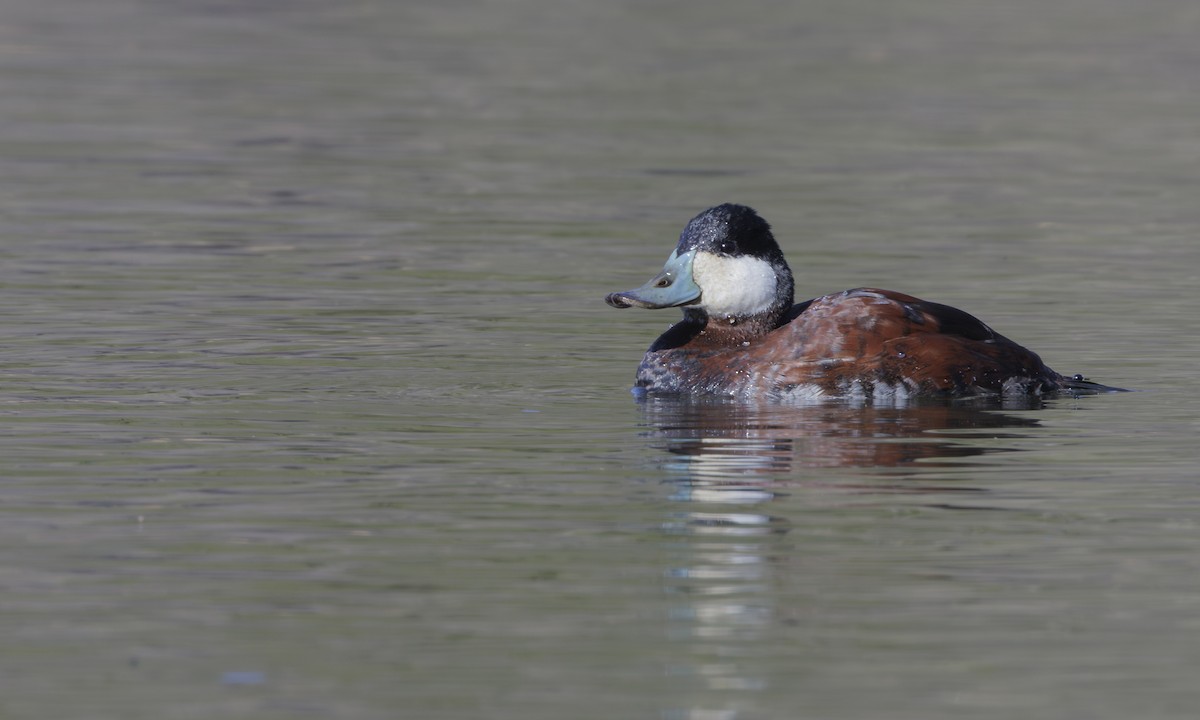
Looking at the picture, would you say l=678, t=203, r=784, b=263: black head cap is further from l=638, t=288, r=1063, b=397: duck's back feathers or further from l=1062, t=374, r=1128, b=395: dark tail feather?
l=1062, t=374, r=1128, b=395: dark tail feather

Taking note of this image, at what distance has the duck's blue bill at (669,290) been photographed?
10.9 metres

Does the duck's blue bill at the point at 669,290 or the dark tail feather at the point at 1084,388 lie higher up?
the duck's blue bill at the point at 669,290

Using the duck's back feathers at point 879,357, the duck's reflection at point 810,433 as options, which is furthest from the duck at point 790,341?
the duck's reflection at point 810,433

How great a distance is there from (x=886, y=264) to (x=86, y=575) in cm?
932

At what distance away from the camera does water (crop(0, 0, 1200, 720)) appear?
6.09 m

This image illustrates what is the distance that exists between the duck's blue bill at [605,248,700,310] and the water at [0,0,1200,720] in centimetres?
48

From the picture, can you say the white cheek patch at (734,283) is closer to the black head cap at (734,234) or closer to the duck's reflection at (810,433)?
the black head cap at (734,234)

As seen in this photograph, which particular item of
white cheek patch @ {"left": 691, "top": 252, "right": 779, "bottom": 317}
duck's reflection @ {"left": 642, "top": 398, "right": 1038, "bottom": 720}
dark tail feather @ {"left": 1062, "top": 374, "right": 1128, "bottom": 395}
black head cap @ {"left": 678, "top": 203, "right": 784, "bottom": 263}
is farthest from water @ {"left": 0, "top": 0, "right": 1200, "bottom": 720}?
black head cap @ {"left": 678, "top": 203, "right": 784, "bottom": 263}

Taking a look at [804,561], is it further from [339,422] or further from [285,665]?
[339,422]

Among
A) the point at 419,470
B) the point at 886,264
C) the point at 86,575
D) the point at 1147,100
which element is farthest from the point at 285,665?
the point at 1147,100

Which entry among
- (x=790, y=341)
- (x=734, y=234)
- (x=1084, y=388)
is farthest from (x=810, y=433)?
(x=1084, y=388)

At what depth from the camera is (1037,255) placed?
15789mm

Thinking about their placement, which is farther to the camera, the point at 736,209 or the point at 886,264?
the point at 886,264

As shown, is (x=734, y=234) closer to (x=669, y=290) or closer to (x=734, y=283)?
(x=734, y=283)
